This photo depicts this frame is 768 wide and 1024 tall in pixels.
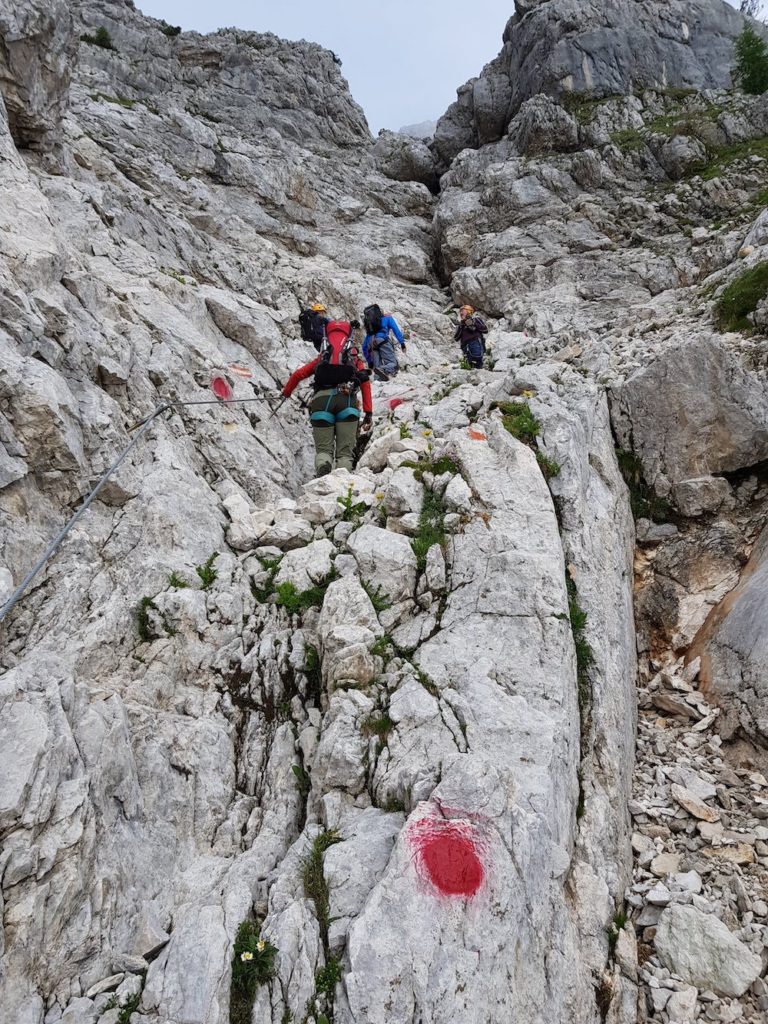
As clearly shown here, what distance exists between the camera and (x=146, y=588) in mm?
7879

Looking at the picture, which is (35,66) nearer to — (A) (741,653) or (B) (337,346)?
(B) (337,346)

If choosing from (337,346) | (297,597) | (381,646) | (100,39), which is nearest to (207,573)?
(297,597)

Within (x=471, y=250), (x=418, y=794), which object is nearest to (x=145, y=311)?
(x=418, y=794)

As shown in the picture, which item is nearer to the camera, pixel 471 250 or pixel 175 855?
pixel 175 855

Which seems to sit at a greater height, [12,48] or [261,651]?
[12,48]

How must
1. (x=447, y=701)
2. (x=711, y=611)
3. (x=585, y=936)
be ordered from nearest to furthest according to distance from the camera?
(x=585, y=936)
(x=447, y=701)
(x=711, y=611)

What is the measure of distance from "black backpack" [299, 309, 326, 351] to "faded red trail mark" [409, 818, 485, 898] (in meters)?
16.6

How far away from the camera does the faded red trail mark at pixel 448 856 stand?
5051 millimetres

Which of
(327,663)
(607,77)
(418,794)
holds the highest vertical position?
(607,77)

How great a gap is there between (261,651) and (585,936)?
16.5 ft

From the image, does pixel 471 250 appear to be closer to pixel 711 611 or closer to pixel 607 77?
pixel 607 77

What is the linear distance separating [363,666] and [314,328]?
48.6 feet

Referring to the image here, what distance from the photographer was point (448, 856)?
5.18 meters

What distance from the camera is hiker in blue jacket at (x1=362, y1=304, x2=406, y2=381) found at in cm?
1855
